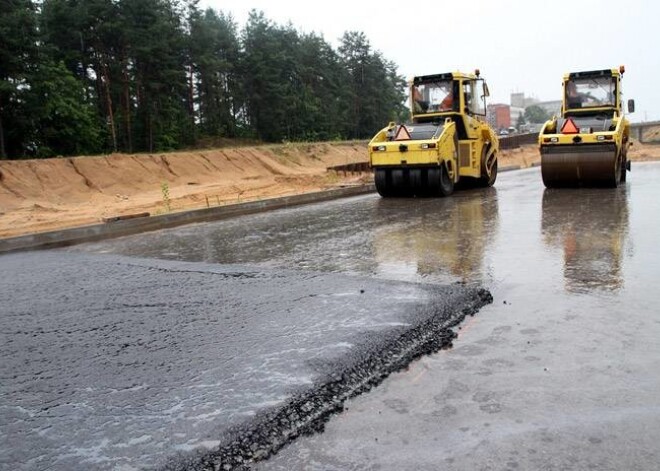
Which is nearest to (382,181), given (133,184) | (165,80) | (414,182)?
(414,182)

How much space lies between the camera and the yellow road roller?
12711mm

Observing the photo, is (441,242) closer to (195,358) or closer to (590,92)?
(195,358)

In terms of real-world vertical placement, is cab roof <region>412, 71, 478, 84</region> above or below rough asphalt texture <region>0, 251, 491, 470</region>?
above

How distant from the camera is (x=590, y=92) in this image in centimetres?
1491

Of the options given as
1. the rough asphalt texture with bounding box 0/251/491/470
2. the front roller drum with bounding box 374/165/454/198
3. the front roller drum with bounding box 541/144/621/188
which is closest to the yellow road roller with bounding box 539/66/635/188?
the front roller drum with bounding box 541/144/621/188

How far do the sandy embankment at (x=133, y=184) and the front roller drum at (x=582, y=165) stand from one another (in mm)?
8559

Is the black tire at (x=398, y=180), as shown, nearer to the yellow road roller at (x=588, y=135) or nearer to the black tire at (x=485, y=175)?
the black tire at (x=485, y=175)

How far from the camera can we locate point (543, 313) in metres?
4.26

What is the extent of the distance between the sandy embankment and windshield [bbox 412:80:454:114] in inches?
230

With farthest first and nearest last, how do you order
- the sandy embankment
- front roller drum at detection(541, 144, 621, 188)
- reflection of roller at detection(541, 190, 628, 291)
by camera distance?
the sandy embankment, front roller drum at detection(541, 144, 621, 188), reflection of roller at detection(541, 190, 628, 291)

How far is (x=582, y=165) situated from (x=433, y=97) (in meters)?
4.12

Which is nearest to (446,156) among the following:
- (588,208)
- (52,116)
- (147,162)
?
(588,208)

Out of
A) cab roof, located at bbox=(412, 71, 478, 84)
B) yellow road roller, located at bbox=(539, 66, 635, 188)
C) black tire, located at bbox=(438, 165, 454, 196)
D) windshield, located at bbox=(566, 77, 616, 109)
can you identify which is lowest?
black tire, located at bbox=(438, 165, 454, 196)

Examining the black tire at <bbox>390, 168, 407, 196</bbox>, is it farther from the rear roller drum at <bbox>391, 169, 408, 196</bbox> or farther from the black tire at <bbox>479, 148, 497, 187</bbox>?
the black tire at <bbox>479, 148, 497, 187</bbox>
